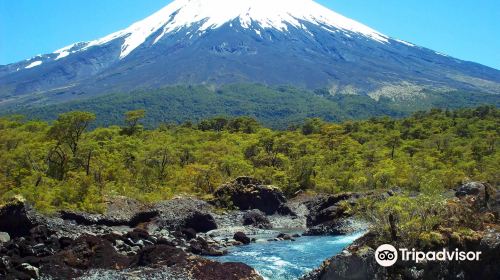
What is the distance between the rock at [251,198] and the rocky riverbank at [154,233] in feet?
0.21

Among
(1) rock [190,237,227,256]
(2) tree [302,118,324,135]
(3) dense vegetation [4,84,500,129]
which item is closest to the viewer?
(1) rock [190,237,227,256]

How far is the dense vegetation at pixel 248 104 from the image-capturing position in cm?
13575

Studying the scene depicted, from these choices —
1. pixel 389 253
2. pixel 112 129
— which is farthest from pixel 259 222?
pixel 112 129

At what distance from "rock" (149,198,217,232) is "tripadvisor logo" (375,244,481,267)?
1464 centimetres

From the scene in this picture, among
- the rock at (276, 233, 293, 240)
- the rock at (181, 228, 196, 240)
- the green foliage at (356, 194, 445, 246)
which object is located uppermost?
the green foliage at (356, 194, 445, 246)

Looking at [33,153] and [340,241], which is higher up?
[33,153]

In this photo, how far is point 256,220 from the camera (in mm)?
29578

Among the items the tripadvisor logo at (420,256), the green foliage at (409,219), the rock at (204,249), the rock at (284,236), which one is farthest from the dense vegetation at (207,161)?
the tripadvisor logo at (420,256)

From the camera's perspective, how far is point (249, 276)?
50.4 ft

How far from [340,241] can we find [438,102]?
133584 millimetres

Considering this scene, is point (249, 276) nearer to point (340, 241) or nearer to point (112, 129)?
point (340, 241)

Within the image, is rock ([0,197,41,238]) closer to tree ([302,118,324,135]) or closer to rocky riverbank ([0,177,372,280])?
rocky riverbank ([0,177,372,280])

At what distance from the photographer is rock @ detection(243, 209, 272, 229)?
29003 mm

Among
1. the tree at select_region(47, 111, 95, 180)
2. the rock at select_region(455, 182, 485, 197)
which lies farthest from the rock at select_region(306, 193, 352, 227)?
the tree at select_region(47, 111, 95, 180)
